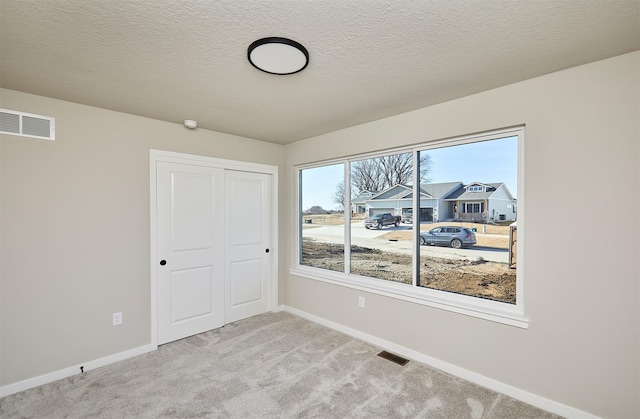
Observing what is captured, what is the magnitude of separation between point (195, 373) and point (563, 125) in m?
3.54

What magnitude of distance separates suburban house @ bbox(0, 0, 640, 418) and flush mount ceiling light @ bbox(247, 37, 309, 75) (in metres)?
→ 0.06

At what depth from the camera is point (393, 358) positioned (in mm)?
2824

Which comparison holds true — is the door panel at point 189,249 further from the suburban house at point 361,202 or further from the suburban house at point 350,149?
the suburban house at point 361,202

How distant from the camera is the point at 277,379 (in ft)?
8.13

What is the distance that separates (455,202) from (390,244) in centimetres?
83

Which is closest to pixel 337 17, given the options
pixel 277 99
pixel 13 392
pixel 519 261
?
pixel 277 99

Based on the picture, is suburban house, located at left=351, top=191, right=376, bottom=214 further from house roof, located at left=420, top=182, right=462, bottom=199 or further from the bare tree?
house roof, located at left=420, top=182, right=462, bottom=199

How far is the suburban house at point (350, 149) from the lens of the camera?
1.56m

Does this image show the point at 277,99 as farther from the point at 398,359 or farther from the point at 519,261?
the point at 398,359

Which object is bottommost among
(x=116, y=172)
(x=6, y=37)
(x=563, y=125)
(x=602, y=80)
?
(x=116, y=172)

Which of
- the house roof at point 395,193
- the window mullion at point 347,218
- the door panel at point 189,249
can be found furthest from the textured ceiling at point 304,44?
the window mullion at point 347,218

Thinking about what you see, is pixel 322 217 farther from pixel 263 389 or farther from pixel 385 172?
pixel 263 389

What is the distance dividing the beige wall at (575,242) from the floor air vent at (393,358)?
0.47 meters

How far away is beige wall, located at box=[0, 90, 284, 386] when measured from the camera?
7.65 ft
